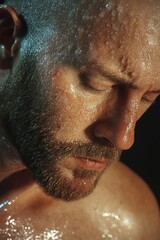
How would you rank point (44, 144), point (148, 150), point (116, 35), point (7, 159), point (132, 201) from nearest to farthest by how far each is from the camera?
point (116, 35)
point (44, 144)
point (7, 159)
point (132, 201)
point (148, 150)

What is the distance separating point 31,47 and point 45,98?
10cm

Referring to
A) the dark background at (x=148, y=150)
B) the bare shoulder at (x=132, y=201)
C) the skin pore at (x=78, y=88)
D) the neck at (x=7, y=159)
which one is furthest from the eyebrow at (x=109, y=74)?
the dark background at (x=148, y=150)

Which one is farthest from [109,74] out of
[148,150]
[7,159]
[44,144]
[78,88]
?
[148,150]

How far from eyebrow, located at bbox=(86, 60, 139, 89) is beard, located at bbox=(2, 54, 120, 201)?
10 centimetres

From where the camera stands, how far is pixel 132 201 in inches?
47.9

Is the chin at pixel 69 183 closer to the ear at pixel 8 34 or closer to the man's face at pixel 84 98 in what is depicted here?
the man's face at pixel 84 98

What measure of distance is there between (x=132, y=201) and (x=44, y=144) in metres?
0.35

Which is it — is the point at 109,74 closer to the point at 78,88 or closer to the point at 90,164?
the point at 78,88

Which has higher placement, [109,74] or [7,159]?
[109,74]

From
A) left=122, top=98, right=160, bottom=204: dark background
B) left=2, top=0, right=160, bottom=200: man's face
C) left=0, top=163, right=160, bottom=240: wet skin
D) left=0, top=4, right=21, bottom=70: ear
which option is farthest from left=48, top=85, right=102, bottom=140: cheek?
left=122, top=98, right=160, bottom=204: dark background

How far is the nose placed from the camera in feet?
2.95

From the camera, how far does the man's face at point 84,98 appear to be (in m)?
0.86

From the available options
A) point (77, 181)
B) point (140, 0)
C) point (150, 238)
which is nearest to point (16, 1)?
point (140, 0)

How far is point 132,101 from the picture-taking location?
2.95 feet
